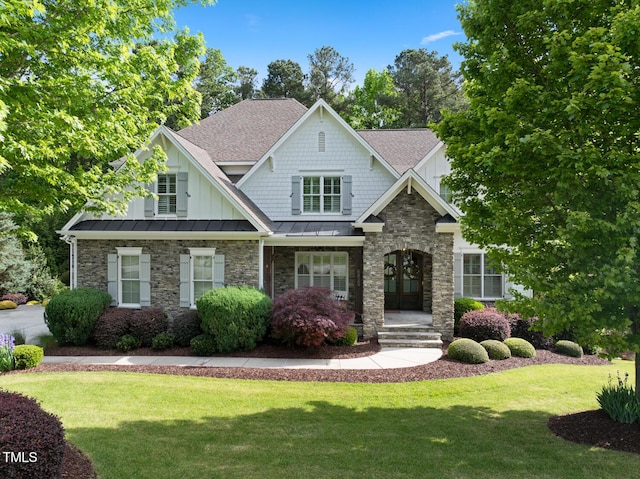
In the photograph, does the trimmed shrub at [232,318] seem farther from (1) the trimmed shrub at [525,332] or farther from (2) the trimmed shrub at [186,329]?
(1) the trimmed shrub at [525,332]

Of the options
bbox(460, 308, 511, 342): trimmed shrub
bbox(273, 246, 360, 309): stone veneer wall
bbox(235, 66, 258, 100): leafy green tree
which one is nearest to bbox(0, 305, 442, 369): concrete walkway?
bbox(460, 308, 511, 342): trimmed shrub

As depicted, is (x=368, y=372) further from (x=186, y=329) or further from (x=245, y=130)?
(x=245, y=130)

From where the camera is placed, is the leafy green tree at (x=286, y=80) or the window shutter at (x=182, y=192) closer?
the window shutter at (x=182, y=192)

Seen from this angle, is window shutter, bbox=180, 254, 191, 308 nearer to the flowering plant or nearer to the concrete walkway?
the concrete walkway

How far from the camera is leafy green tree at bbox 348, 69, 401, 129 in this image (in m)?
38.8

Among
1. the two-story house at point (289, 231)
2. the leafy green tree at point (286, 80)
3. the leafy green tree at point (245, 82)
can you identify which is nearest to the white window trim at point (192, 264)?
the two-story house at point (289, 231)

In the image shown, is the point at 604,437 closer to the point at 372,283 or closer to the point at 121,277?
the point at 372,283

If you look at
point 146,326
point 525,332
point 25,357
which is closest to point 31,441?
point 25,357

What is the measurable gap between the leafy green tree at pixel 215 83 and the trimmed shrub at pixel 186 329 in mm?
30213

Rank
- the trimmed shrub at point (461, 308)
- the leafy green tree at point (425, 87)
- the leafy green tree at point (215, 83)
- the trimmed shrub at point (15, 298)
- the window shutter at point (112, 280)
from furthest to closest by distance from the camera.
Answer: the leafy green tree at point (215, 83)
the leafy green tree at point (425, 87)
the trimmed shrub at point (15, 298)
the trimmed shrub at point (461, 308)
the window shutter at point (112, 280)

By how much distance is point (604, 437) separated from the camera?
20.7ft

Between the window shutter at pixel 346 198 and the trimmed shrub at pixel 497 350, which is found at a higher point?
the window shutter at pixel 346 198

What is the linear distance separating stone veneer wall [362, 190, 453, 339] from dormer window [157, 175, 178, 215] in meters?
7.03

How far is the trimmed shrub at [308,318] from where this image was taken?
38.1 feet
